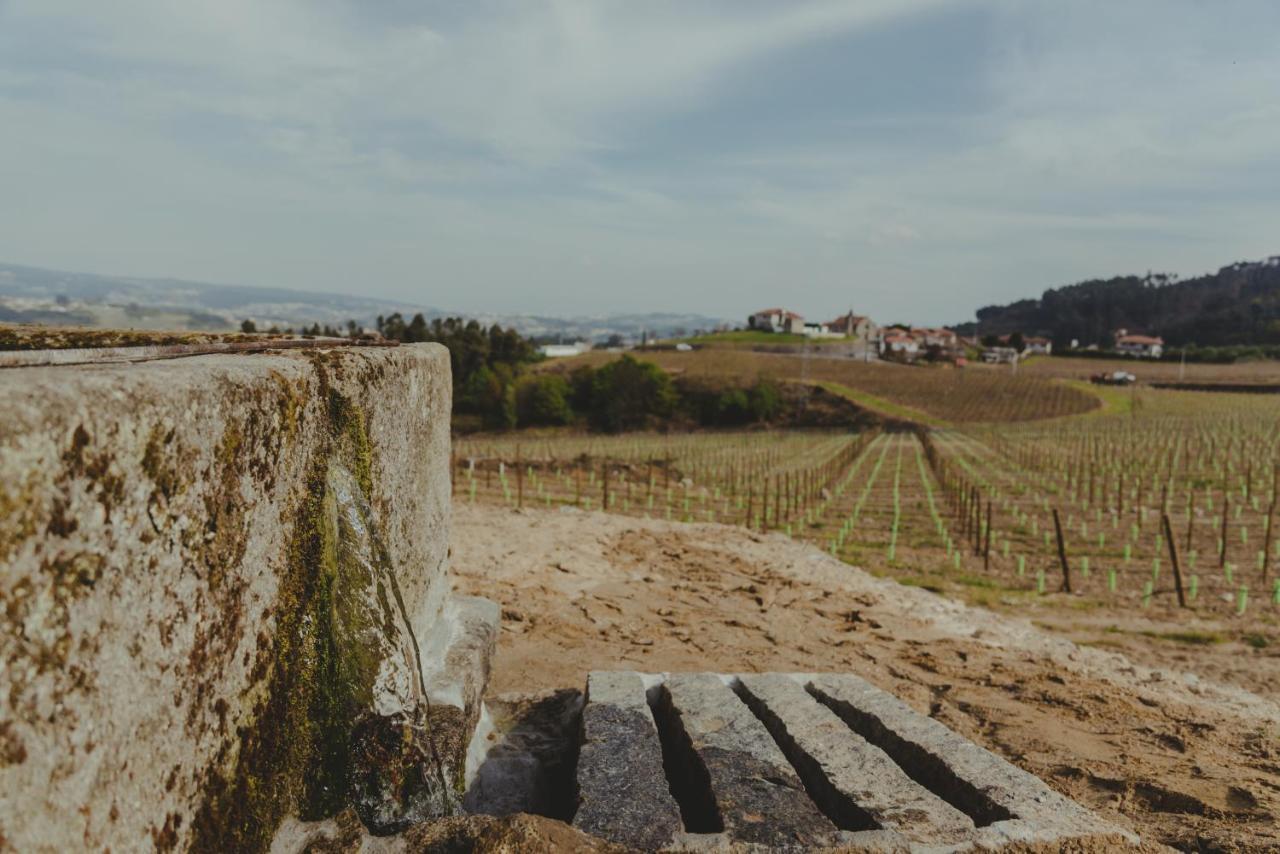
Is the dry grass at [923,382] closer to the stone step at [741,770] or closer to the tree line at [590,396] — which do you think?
the tree line at [590,396]

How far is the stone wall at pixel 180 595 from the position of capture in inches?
54.4

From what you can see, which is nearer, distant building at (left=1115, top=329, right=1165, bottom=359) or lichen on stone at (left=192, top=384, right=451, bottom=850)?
lichen on stone at (left=192, top=384, right=451, bottom=850)

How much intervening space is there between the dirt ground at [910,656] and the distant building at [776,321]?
417 ft

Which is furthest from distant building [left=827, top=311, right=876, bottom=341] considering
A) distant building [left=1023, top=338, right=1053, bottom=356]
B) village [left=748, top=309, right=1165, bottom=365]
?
distant building [left=1023, top=338, right=1053, bottom=356]

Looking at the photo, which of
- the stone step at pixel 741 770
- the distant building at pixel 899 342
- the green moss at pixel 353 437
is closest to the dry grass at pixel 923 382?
the distant building at pixel 899 342

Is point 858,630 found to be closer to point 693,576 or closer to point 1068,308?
point 693,576

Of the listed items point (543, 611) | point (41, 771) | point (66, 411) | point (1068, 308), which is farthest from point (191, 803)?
point (1068, 308)

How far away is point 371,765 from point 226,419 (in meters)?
1.23

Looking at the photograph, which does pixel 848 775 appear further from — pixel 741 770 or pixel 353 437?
pixel 353 437

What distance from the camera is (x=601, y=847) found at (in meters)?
2.40

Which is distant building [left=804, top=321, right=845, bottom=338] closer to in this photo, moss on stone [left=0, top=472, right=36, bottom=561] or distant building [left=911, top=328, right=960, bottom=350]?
distant building [left=911, top=328, right=960, bottom=350]

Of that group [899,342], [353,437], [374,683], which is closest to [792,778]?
[374,683]

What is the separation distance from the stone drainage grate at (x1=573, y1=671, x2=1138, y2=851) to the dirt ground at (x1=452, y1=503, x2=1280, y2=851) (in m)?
0.56

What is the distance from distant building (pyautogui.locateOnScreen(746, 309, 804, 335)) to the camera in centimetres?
13788
